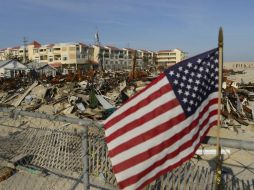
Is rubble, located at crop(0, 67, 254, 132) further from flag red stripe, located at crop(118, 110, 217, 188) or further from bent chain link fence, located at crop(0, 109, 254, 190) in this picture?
flag red stripe, located at crop(118, 110, 217, 188)

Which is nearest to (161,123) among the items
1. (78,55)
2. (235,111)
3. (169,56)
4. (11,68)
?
(235,111)

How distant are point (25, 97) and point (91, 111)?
26.7 feet

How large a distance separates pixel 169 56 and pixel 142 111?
170301mm

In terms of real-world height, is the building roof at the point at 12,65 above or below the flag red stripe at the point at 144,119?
above

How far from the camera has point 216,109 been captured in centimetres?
364

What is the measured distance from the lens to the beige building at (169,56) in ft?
550

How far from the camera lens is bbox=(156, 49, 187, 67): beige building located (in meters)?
168

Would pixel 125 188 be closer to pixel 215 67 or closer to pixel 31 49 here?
pixel 215 67

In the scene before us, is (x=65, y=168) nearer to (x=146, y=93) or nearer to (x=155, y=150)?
(x=155, y=150)

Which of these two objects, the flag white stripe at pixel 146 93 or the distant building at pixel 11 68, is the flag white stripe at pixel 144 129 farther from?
the distant building at pixel 11 68

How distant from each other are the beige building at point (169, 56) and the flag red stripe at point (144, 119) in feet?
539

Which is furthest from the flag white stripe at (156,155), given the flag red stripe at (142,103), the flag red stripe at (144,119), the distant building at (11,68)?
the distant building at (11,68)

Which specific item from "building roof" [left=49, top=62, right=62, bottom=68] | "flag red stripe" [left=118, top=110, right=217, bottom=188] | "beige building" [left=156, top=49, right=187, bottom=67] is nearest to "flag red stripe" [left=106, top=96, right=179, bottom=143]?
"flag red stripe" [left=118, top=110, right=217, bottom=188]

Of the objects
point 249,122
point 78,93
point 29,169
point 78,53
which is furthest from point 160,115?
point 78,53
